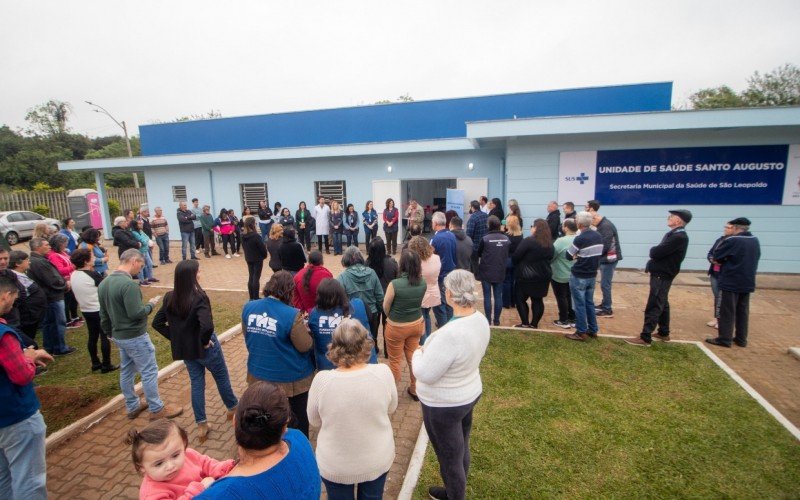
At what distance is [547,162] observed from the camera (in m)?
10.5

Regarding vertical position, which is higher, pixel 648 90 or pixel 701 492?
pixel 648 90

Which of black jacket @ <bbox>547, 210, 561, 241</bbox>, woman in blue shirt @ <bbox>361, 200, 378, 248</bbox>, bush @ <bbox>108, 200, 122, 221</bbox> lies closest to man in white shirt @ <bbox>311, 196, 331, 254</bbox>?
woman in blue shirt @ <bbox>361, 200, 378, 248</bbox>

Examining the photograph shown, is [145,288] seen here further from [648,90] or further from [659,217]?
[648,90]

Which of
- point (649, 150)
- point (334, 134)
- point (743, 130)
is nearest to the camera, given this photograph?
point (743, 130)

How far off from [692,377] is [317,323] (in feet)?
15.1

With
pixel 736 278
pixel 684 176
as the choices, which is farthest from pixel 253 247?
pixel 684 176

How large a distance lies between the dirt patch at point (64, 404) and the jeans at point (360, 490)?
3539 millimetres

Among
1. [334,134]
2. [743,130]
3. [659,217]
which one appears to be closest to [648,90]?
[743,130]

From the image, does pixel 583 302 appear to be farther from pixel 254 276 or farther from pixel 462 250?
pixel 254 276

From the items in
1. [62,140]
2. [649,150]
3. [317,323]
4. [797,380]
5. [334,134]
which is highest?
[62,140]

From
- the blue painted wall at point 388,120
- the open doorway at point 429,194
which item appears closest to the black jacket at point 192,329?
the open doorway at point 429,194

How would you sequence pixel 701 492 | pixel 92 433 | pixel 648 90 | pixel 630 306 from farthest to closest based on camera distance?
pixel 648 90 → pixel 630 306 → pixel 92 433 → pixel 701 492

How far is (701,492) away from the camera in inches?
122

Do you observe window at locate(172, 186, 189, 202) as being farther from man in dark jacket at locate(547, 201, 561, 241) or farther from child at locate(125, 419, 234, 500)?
child at locate(125, 419, 234, 500)
